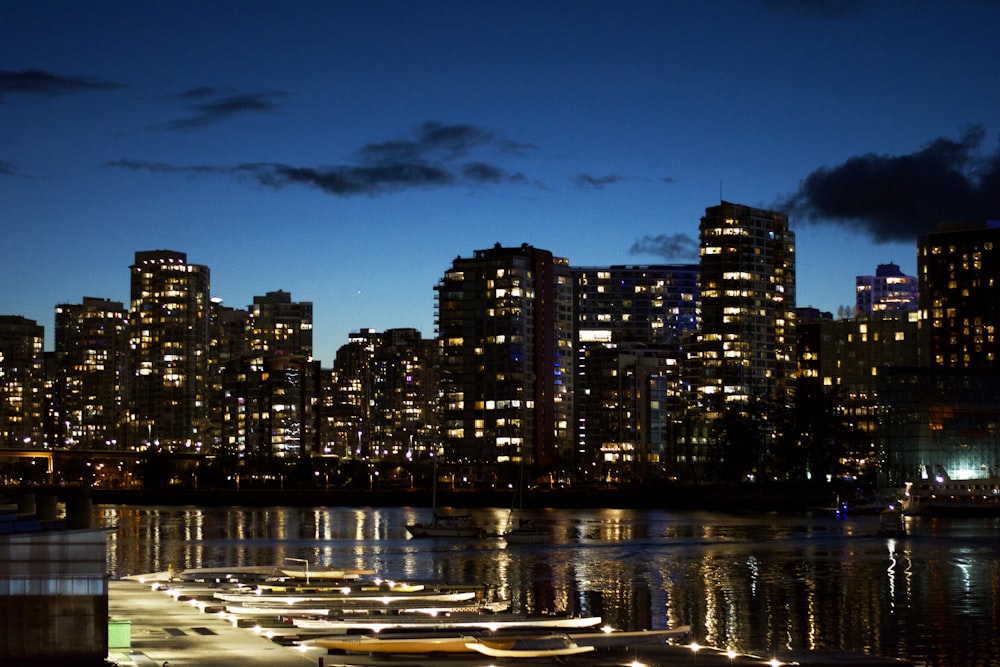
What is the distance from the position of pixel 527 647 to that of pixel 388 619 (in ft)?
28.0

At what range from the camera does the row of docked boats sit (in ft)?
154

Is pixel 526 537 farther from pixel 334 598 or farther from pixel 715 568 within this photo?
pixel 334 598

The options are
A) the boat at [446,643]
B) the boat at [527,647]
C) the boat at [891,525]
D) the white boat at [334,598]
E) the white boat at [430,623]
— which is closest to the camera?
the boat at [527,647]

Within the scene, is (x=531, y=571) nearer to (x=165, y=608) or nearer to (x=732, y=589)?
(x=732, y=589)

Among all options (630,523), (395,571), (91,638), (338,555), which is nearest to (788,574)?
(395,571)

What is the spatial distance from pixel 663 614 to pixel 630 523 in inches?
4169

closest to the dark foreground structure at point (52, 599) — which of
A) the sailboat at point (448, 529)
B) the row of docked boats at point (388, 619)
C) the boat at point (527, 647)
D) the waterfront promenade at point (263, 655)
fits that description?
the waterfront promenade at point (263, 655)

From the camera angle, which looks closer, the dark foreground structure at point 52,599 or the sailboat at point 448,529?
the dark foreground structure at point 52,599

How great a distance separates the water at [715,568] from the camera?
6450 cm

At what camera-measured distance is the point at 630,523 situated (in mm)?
175750

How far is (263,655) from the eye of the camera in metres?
42.6

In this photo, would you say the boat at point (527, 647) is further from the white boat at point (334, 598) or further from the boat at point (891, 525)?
the boat at point (891, 525)

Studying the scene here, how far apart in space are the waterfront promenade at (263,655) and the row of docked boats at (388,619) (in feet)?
3.02

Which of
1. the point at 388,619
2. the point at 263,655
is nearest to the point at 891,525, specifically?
→ the point at 388,619
